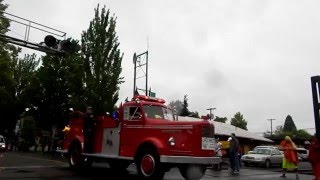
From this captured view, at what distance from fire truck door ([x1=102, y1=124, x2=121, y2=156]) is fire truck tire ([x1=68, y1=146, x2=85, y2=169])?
5.95 ft

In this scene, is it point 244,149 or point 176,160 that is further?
point 244,149

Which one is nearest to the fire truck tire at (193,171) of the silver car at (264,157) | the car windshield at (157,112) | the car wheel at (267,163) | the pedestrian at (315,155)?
the car windshield at (157,112)

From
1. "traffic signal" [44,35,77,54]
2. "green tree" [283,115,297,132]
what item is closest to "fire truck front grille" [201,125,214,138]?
"traffic signal" [44,35,77,54]

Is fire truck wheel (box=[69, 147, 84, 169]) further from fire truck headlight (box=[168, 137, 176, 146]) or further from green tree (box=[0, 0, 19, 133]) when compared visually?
green tree (box=[0, 0, 19, 133])

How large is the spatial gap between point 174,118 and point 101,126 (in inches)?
108

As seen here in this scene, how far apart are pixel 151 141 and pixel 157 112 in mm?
1687

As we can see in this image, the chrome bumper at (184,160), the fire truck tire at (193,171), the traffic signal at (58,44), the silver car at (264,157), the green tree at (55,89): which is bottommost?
the fire truck tire at (193,171)

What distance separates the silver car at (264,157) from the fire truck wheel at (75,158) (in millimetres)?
16096

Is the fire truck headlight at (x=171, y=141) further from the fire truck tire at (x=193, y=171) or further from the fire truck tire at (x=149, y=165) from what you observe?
the fire truck tire at (x=193, y=171)

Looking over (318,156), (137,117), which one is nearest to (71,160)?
(137,117)

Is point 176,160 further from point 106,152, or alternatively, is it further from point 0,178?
point 0,178

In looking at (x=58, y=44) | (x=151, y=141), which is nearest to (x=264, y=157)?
(x=58, y=44)

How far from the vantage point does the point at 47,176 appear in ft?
45.4

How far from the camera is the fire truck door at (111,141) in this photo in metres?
14.7
